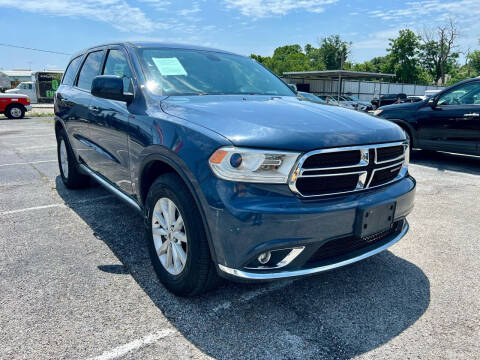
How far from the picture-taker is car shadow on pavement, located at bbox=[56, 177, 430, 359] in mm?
2143

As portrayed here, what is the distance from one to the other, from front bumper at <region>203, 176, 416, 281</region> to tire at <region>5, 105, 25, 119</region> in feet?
66.8

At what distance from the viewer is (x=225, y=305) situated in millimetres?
2523

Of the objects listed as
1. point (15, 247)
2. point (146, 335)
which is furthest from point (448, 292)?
point (15, 247)

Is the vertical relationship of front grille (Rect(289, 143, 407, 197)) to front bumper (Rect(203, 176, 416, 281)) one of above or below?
above

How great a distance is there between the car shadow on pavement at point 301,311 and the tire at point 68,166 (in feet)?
7.28

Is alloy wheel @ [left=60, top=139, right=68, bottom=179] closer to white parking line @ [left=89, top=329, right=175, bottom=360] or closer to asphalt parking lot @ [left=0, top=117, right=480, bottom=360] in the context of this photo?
asphalt parking lot @ [left=0, top=117, right=480, bottom=360]

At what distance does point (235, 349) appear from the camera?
2.11 meters

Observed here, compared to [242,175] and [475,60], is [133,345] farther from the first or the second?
[475,60]

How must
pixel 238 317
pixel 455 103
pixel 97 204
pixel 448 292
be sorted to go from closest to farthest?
pixel 238 317 → pixel 448 292 → pixel 97 204 → pixel 455 103

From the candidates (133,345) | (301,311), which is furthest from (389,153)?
(133,345)

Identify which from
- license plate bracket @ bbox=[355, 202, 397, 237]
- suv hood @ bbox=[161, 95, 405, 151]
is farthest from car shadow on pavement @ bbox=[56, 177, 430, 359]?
suv hood @ bbox=[161, 95, 405, 151]

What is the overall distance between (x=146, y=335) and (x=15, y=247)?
6.29ft

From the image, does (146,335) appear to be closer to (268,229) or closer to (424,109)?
(268,229)

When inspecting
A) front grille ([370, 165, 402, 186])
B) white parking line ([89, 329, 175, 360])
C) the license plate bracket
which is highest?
front grille ([370, 165, 402, 186])
